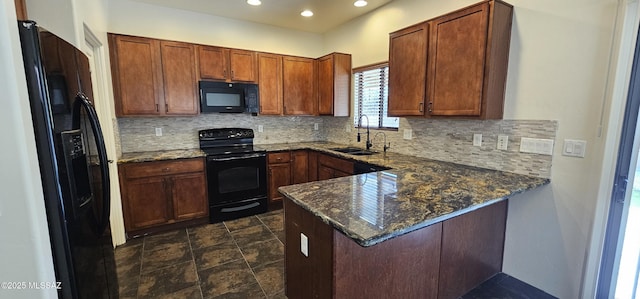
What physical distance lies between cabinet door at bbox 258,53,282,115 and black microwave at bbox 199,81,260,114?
0.13 metres

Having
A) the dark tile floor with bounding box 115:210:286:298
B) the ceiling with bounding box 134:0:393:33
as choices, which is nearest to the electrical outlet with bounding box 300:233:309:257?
the dark tile floor with bounding box 115:210:286:298

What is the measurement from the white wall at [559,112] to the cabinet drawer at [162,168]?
3.26 metres

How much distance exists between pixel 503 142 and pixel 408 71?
40.8 inches

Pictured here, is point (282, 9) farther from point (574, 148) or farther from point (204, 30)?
point (574, 148)

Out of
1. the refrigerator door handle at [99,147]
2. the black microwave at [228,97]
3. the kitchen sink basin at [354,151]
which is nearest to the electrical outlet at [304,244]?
the refrigerator door handle at [99,147]

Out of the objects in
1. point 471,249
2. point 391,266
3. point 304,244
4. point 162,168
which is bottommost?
point 471,249

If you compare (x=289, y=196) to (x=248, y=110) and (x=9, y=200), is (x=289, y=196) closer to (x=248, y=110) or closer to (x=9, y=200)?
(x=9, y=200)

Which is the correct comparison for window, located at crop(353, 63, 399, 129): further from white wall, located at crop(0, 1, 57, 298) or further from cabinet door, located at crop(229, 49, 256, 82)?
white wall, located at crop(0, 1, 57, 298)

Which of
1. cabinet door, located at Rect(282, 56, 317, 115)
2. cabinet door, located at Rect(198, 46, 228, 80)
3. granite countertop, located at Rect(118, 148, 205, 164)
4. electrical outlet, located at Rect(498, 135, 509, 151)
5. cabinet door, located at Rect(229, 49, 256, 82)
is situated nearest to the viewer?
electrical outlet, located at Rect(498, 135, 509, 151)

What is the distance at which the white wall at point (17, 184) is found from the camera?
0.83 meters

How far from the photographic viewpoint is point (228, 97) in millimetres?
3596

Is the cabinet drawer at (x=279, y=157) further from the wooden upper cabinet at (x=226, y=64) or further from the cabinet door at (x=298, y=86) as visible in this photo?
the wooden upper cabinet at (x=226, y=64)

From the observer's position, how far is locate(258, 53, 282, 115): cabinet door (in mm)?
3822

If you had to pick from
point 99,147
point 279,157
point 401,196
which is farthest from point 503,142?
point 99,147
